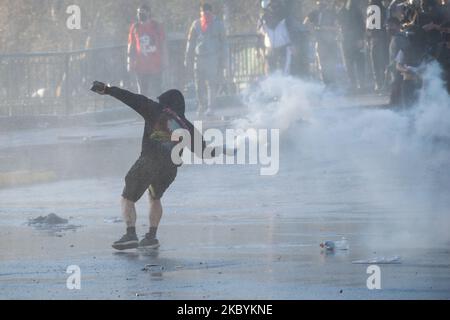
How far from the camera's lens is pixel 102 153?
21.0m

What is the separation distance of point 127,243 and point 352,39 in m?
16.5

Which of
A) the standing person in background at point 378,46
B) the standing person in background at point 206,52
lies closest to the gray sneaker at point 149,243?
the standing person in background at point 206,52

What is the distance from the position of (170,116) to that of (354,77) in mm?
16745

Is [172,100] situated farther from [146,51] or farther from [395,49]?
[146,51]

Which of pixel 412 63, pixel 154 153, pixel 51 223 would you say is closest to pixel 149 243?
pixel 154 153

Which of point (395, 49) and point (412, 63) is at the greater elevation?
point (395, 49)

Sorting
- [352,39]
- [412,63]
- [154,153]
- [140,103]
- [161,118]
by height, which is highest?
[352,39]

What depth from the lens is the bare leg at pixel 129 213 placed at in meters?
12.8

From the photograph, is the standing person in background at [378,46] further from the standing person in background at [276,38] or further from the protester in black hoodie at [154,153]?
the protester in black hoodie at [154,153]

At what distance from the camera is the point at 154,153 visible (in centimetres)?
1296

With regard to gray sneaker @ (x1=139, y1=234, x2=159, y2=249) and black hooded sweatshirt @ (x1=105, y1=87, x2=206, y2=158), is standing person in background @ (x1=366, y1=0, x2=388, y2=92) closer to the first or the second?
black hooded sweatshirt @ (x1=105, y1=87, x2=206, y2=158)

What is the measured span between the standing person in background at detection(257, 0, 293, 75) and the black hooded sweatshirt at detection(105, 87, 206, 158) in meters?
13.6

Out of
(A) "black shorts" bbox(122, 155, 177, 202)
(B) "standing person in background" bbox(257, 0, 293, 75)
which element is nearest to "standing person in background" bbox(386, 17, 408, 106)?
(B) "standing person in background" bbox(257, 0, 293, 75)

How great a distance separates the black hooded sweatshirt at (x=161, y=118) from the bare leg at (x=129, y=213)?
449mm
